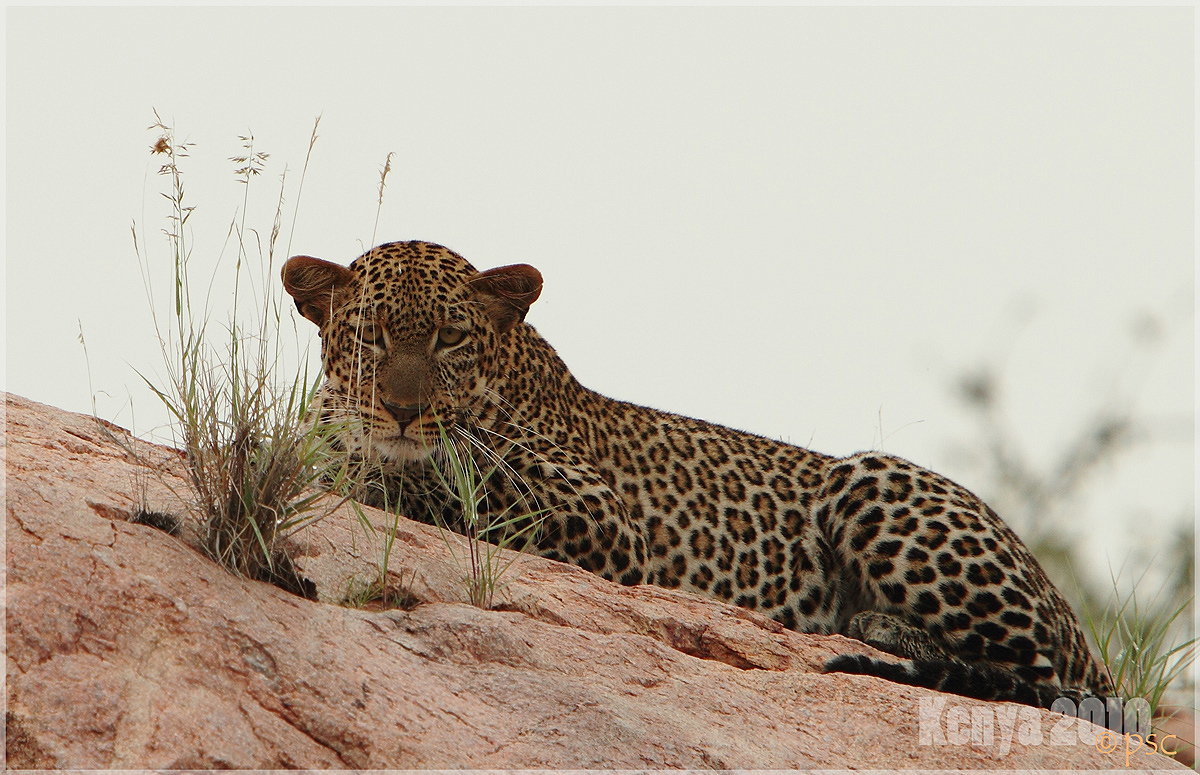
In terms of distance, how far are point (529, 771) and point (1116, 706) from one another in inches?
174

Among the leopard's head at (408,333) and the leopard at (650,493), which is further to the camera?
the leopard at (650,493)

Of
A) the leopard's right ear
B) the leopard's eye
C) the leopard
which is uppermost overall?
the leopard's right ear

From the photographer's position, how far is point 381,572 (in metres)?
4.85

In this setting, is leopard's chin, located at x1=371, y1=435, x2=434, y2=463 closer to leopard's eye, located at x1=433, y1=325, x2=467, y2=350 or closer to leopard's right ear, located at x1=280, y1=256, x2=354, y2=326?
leopard's eye, located at x1=433, y1=325, x2=467, y2=350

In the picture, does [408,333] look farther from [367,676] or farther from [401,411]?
[367,676]

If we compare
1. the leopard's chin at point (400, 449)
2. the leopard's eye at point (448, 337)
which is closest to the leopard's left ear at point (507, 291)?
the leopard's eye at point (448, 337)

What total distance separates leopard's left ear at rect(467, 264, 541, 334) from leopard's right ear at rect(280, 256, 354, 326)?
2.73ft

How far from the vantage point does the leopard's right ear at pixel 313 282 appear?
23.4 ft

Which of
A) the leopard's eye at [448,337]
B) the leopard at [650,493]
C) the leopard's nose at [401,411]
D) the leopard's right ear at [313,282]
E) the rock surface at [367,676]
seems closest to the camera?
the rock surface at [367,676]

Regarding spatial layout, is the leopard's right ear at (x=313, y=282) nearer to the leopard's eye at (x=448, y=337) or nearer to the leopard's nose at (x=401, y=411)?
the leopard's eye at (x=448, y=337)

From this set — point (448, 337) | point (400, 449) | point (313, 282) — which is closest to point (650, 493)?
point (448, 337)

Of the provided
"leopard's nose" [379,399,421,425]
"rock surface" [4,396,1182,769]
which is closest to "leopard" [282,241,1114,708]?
"leopard's nose" [379,399,421,425]

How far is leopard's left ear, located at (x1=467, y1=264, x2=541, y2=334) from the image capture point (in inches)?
294

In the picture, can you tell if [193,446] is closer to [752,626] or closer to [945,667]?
[752,626]
